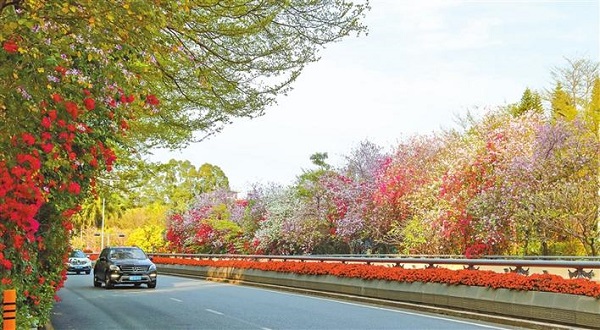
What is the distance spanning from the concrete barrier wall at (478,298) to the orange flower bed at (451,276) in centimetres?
13

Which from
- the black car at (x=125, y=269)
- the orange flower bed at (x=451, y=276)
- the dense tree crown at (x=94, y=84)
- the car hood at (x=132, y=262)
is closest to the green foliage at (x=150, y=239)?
the black car at (x=125, y=269)

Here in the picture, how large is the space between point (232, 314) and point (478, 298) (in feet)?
20.2

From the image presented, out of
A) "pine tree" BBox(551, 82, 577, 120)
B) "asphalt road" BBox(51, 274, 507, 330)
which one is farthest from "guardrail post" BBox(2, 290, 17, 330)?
"pine tree" BBox(551, 82, 577, 120)

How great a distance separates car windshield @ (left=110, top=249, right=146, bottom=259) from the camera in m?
28.9

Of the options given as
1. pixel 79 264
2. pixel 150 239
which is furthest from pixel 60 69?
pixel 150 239

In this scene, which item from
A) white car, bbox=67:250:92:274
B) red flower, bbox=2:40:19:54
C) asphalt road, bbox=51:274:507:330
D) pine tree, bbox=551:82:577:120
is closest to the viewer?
red flower, bbox=2:40:19:54

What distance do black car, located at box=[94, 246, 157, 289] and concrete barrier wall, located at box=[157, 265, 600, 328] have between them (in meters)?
6.55

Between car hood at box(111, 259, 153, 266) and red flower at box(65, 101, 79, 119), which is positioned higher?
red flower at box(65, 101, 79, 119)

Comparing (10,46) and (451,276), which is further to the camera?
(451,276)

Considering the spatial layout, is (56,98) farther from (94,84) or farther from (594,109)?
(594,109)

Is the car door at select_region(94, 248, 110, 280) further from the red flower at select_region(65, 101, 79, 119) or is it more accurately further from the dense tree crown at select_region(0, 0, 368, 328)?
the red flower at select_region(65, 101, 79, 119)

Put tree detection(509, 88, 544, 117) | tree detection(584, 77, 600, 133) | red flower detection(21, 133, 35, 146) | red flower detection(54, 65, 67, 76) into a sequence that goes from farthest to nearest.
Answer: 1. tree detection(509, 88, 544, 117)
2. tree detection(584, 77, 600, 133)
3. red flower detection(54, 65, 67, 76)
4. red flower detection(21, 133, 35, 146)

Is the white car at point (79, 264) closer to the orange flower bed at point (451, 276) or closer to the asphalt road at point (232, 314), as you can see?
the orange flower bed at point (451, 276)

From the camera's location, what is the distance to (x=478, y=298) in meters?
15.5
